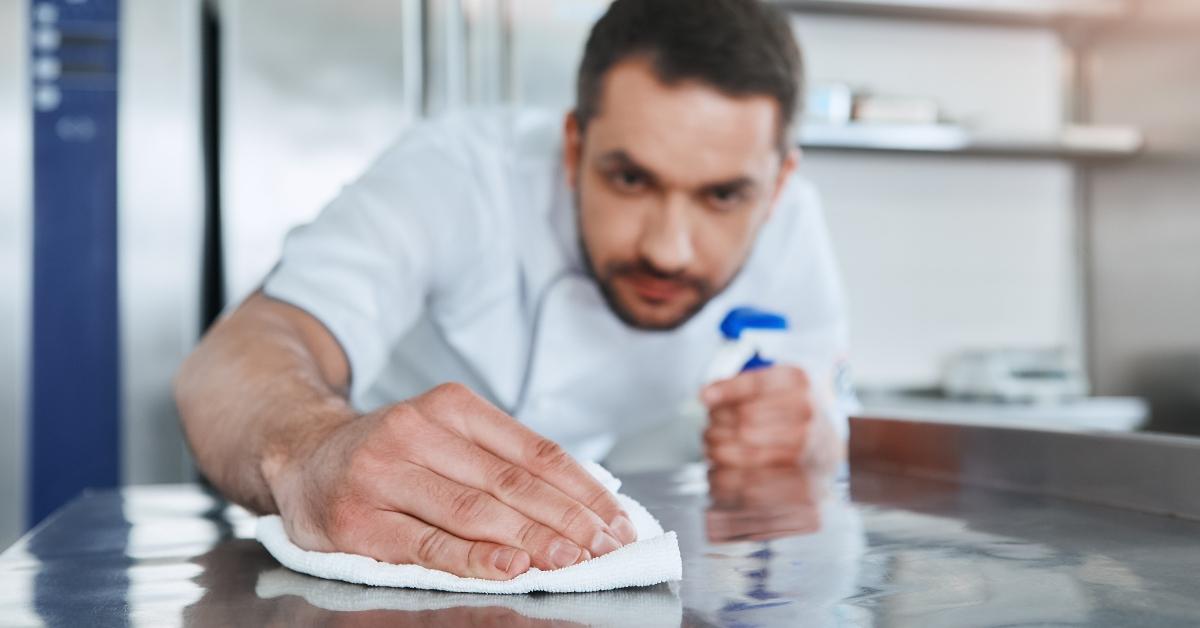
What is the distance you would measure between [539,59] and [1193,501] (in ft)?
5.45

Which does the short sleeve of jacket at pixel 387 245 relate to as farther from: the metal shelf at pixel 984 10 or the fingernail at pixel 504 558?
the metal shelf at pixel 984 10

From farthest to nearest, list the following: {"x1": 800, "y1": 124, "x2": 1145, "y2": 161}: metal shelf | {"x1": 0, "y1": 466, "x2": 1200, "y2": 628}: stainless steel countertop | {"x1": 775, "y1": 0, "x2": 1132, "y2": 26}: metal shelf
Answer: {"x1": 775, "y1": 0, "x2": 1132, "y2": 26}: metal shelf → {"x1": 800, "y1": 124, "x2": 1145, "y2": 161}: metal shelf → {"x1": 0, "y1": 466, "x2": 1200, "y2": 628}: stainless steel countertop

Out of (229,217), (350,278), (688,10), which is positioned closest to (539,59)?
(229,217)

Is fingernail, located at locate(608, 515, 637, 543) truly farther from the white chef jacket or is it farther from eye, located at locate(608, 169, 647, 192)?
eye, located at locate(608, 169, 647, 192)

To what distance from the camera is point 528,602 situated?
540 millimetres

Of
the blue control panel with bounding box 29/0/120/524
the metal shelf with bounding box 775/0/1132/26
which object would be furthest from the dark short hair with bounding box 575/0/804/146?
the metal shelf with bounding box 775/0/1132/26

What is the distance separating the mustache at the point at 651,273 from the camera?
135 centimetres

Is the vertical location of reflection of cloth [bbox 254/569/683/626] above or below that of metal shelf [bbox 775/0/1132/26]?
below

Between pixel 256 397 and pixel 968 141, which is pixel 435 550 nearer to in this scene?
pixel 256 397

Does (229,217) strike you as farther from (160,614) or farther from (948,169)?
(948,169)

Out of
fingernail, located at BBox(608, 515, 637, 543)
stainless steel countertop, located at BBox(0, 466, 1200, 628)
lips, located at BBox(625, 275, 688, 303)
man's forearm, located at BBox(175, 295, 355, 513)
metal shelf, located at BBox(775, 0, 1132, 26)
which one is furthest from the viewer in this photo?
metal shelf, located at BBox(775, 0, 1132, 26)

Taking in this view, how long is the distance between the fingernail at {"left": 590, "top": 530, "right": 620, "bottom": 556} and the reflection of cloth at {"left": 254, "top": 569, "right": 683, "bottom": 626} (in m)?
0.04

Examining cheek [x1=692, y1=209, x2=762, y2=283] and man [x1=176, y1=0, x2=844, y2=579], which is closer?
man [x1=176, y1=0, x2=844, y2=579]

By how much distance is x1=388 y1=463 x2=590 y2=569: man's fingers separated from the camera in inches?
22.7
